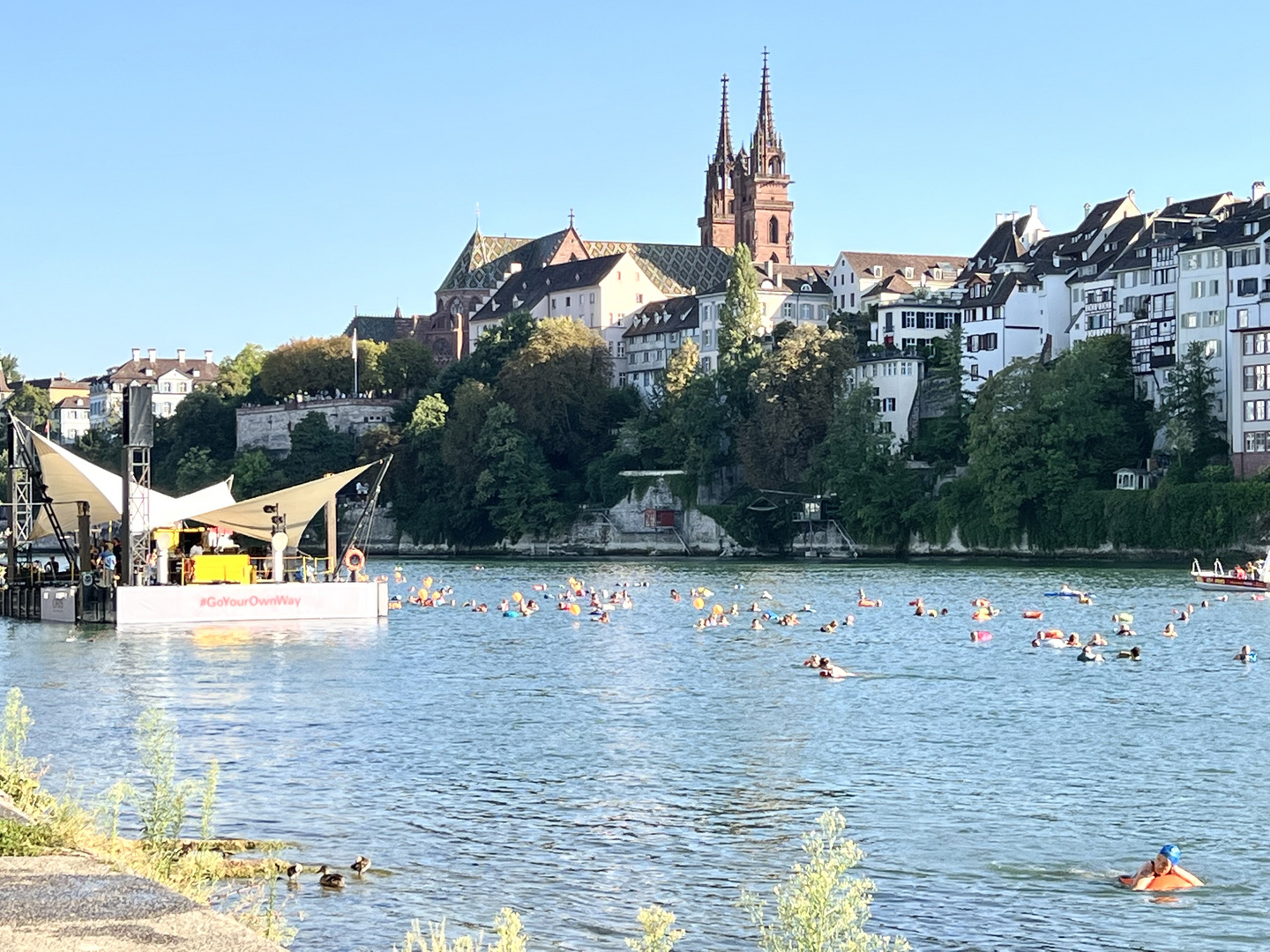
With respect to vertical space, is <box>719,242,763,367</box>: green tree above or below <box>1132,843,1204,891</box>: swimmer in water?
above

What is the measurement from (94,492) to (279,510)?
519cm

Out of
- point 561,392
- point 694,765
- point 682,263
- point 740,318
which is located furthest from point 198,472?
point 694,765

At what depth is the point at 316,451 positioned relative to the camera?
170 m

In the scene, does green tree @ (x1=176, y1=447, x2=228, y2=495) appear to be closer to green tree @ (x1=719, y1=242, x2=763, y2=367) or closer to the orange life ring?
green tree @ (x1=719, y1=242, x2=763, y2=367)

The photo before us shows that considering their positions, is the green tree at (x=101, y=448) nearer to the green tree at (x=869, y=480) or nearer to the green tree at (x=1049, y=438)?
the green tree at (x=869, y=480)

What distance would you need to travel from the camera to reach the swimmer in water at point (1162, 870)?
896 inches

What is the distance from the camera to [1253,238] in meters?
110

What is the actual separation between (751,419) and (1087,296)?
22.4m

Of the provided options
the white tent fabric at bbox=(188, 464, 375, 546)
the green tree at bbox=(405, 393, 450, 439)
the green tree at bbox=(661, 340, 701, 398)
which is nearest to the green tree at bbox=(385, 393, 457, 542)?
the green tree at bbox=(405, 393, 450, 439)

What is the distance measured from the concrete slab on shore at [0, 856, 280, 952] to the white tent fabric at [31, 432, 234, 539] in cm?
4269

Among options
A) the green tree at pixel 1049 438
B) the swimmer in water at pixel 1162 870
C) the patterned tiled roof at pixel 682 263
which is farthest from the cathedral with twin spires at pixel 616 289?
the swimmer in water at pixel 1162 870

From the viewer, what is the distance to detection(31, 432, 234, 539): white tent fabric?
191 feet

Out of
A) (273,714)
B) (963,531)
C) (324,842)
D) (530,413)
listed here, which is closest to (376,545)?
(530,413)

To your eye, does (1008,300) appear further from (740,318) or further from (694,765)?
(694,765)
